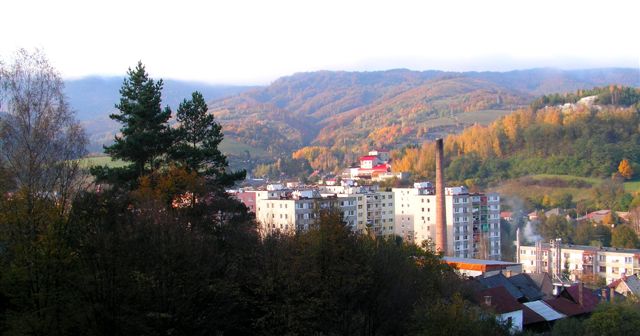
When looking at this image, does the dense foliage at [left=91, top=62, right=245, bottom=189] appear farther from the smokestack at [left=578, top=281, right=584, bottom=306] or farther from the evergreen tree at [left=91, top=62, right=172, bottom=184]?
the smokestack at [left=578, top=281, right=584, bottom=306]

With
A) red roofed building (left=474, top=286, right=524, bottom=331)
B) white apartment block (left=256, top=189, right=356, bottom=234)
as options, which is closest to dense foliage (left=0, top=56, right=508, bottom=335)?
red roofed building (left=474, top=286, right=524, bottom=331)

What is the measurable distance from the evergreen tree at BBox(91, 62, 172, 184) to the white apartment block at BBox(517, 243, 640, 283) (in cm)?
3433

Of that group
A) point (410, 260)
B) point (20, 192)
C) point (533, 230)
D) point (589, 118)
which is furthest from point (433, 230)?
point (589, 118)

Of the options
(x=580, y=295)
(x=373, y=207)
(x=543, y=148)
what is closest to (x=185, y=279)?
(x=580, y=295)

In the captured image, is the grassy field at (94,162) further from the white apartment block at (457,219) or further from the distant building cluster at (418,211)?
the white apartment block at (457,219)

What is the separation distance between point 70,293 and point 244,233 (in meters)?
5.87

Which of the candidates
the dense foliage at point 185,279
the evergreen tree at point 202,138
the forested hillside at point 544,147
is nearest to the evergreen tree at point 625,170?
the forested hillside at point 544,147

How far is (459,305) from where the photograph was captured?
17688mm

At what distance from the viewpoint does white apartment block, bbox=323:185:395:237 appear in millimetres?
54438

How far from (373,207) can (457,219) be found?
6.91 m

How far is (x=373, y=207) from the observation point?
183 ft

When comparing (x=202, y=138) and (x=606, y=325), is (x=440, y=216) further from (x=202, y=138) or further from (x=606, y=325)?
(x=202, y=138)

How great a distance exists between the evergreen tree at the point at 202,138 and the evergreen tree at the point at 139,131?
0.87 m

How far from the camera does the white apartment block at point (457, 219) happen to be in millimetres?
53812
